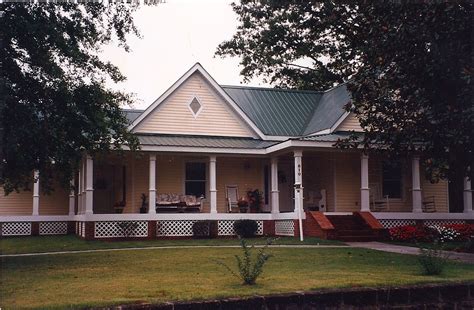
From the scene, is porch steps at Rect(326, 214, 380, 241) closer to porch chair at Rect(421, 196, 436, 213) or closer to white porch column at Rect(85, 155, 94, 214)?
porch chair at Rect(421, 196, 436, 213)

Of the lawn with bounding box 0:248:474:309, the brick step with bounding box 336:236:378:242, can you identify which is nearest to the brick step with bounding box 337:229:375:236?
the brick step with bounding box 336:236:378:242

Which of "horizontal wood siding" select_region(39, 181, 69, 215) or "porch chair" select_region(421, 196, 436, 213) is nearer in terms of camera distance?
"porch chair" select_region(421, 196, 436, 213)

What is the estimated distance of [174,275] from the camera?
10789 mm

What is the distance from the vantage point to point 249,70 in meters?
39.1

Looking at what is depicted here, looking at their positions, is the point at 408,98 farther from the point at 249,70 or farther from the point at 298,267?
the point at 249,70

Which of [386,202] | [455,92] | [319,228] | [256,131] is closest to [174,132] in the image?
[256,131]

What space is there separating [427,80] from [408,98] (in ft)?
3.30

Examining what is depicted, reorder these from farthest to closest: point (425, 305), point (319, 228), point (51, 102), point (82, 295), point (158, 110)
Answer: point (158, 110) → point (319, 228) → point (51, 102) → point (425, 305) → point (82, 295)

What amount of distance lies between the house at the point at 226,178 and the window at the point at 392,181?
44mm

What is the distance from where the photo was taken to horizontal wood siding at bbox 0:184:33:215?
25.8 metres

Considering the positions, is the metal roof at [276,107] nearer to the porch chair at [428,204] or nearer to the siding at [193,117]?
the siding at [193,117]

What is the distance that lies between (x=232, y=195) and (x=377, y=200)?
6212mm

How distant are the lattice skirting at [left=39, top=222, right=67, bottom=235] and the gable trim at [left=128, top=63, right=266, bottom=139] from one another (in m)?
6.00

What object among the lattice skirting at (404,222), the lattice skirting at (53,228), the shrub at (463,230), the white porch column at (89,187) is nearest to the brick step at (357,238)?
the lattice skirting at (404,222)
